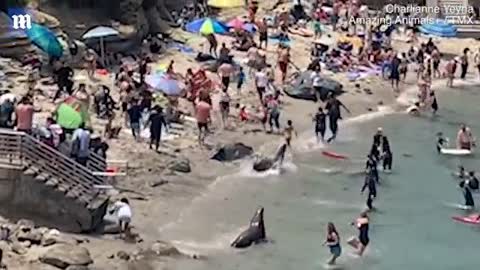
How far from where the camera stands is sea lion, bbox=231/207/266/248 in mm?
25781

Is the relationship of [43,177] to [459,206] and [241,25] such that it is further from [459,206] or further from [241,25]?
[241,25]

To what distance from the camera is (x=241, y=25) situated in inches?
1793

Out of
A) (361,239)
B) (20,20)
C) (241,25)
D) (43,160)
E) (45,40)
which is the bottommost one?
(361,239)

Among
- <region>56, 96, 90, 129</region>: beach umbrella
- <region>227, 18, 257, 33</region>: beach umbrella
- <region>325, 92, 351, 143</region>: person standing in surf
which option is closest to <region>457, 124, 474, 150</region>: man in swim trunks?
<region>325, 92, 351, 143</region>: person standing in surf

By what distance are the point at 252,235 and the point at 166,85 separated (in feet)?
33.4

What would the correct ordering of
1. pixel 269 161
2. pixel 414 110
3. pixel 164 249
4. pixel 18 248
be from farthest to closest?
pixel 414 110 → pixel 269 161 → pixel 164 249 → pixel 18 248

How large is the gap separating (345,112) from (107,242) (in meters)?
17.6

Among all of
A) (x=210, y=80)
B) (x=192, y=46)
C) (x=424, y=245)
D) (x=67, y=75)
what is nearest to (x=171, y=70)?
(x=210, y=80)

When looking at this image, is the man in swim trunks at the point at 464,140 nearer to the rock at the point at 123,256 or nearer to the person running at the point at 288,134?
the person running at the point at 288,134

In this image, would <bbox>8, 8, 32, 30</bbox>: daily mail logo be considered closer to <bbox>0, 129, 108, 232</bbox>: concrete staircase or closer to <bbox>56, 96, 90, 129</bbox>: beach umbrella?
<bbox>56, 96, 90, 129</bbox>: beach umbrella

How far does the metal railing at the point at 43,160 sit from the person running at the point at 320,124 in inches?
455

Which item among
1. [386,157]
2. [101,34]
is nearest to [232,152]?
[386,157]

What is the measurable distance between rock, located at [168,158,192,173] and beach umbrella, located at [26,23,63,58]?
6038 millimetres

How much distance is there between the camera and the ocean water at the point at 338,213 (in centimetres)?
2542
